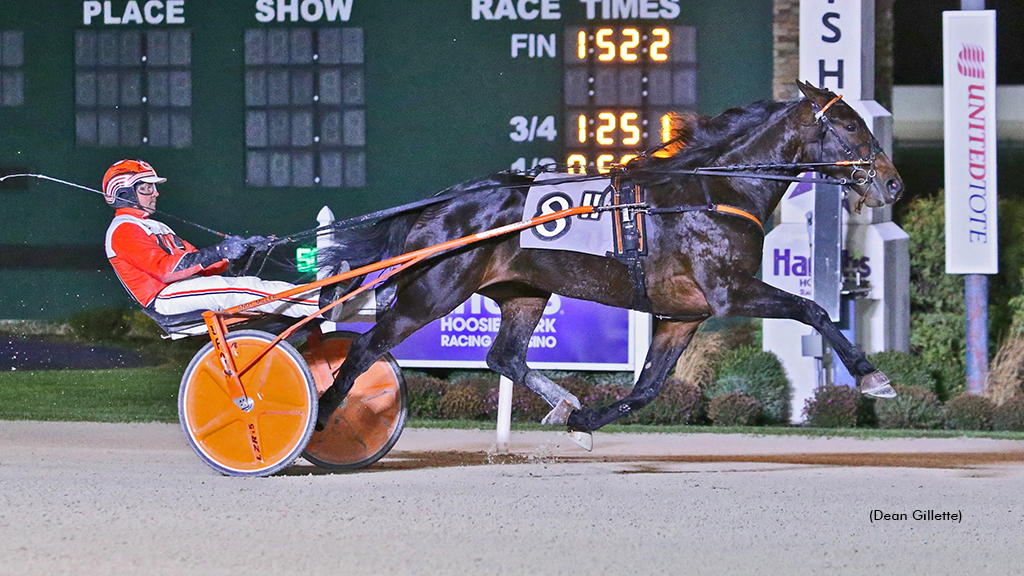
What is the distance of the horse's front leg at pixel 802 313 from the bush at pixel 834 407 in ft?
11.7

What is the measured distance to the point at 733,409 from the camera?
9148mm

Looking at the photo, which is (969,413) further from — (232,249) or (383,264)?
(232,249)

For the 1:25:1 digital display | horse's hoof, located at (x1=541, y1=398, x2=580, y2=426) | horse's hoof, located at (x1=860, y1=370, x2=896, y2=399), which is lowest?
horse's hoof, located at (x1=541, y1=398, x2=580, y2=426)

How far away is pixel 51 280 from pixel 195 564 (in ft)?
20.7

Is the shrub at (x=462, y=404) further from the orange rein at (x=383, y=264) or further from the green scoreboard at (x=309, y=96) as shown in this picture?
the orange rein at (x=383, y=264)

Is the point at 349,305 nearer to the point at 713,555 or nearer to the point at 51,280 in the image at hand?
the point at 713,555

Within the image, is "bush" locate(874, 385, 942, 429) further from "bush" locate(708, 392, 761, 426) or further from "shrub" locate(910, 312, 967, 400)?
"shrub" locate(910, 312, 967, 400)

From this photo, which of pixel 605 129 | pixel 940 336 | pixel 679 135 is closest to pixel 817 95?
pixel 679 135

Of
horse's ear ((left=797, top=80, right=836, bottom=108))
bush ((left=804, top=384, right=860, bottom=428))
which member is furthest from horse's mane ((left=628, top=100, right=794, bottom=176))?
bush ((left=804, top=384, right=860, bottom=428))

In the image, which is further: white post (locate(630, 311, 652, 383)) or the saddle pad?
white post (locate(630, 311, 652, 383))

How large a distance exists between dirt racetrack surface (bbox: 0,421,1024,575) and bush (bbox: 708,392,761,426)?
2.28 m

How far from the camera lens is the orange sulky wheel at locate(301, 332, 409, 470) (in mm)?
6008

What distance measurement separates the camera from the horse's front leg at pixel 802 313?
546cm

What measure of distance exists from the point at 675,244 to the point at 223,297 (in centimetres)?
193
